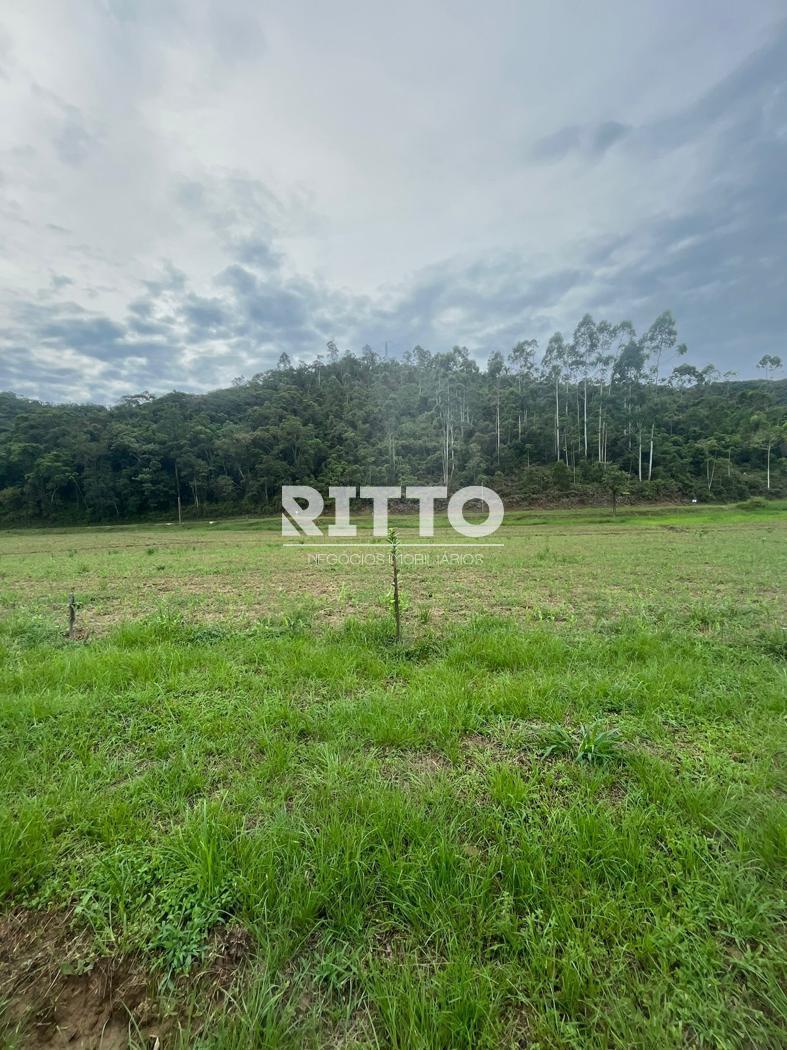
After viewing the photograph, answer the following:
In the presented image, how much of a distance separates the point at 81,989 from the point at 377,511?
28.0m

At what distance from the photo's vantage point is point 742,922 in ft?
5.06

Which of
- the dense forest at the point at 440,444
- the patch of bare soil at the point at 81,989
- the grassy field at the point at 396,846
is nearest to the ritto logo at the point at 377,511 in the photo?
the dense forest at the point at 440,444

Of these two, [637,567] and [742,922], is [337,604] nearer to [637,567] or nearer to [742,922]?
[742,922]

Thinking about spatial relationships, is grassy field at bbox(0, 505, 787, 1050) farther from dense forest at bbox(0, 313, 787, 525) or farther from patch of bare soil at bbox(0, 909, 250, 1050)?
dense forest at bbox(0, 313, 787, 525)

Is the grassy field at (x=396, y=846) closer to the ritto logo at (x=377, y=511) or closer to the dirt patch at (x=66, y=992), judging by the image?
the dirt patch at (x=66, y=992)

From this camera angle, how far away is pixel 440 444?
157 feet

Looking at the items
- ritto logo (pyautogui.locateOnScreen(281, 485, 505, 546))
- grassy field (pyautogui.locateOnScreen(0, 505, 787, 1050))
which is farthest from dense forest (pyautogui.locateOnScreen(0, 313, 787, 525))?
grassy field (pyautogui.locateOnScreen(0, 505, 787, 1050))

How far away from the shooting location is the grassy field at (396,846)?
1.33m

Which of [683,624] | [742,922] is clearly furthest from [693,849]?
[683,624]

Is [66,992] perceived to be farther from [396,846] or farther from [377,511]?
[377,511]

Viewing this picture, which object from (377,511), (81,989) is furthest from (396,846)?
(377,511)

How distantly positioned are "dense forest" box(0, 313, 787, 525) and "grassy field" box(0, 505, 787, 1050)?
130 ft

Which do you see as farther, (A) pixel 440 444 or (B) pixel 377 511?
(A) pixel 440 444

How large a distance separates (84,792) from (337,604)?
4.72 metres
